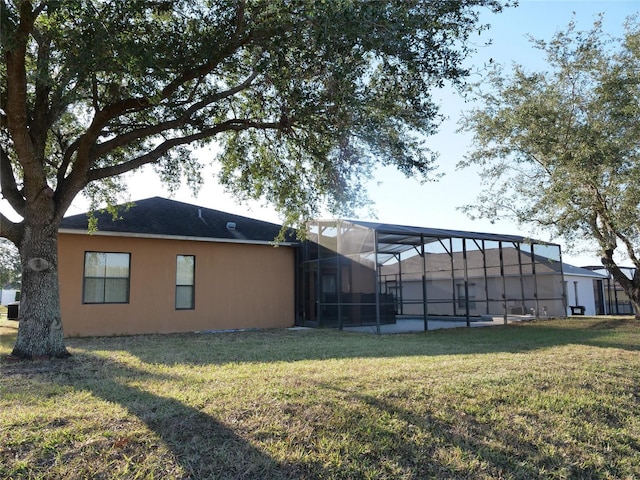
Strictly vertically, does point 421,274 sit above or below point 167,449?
above

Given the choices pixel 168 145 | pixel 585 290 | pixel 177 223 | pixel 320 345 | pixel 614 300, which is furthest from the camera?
pixel 614 300

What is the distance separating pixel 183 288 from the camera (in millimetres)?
13578

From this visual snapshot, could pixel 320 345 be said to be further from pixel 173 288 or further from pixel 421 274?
pixel 421 274

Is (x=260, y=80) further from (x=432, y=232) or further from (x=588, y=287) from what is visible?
(x=588, y=287)

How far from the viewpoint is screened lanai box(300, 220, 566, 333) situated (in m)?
14.0

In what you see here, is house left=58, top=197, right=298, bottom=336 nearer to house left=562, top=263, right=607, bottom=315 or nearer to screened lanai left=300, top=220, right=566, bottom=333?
screened lanai left=300, top=220, right=566, bottom=333

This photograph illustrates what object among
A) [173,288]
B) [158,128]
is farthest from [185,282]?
[158,128]

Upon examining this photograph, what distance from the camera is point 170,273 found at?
13.3 meters

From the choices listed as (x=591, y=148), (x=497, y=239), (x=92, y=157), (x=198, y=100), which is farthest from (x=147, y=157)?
(x=497, y=239)

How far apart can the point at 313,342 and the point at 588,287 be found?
22397 mm

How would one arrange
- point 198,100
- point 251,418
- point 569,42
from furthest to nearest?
point 569,42
point 198,100
point 251,418

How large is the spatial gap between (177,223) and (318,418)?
1097 cm

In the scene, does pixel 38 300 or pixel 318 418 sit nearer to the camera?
pixel 318 418

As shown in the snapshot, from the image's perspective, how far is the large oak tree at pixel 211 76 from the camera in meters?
6.09
